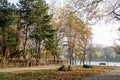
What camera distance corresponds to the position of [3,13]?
47250 mm

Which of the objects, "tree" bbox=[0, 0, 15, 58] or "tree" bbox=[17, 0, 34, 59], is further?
"tree" bbox=[17, 0, 34, 59]

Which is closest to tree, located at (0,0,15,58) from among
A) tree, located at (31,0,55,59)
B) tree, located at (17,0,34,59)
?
tree, located at (17,0,34,59)

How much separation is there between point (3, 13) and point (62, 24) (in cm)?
1776

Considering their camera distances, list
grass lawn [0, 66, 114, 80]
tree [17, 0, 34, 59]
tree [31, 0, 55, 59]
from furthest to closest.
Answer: tree [31, 0, 55, 59] < tree [17, 0, 34, 59] < grass lawn [0, 66, 114, 80]

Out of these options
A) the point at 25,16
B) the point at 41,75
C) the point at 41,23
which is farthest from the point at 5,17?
the point at 41,75

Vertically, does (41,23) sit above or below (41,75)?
above

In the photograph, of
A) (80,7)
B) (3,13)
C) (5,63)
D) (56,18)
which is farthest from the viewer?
(56,18)

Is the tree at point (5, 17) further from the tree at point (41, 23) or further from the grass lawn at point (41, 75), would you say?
Answer: the grass lawn at point (41, 75)

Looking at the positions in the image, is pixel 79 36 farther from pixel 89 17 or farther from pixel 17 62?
pixel 89 17

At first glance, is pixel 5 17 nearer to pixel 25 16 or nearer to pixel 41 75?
pixel 25 16

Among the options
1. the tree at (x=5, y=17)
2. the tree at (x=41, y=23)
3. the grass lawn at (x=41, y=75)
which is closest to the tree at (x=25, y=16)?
the tree at (x=41, y=23)

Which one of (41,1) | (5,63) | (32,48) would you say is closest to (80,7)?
(5,63)

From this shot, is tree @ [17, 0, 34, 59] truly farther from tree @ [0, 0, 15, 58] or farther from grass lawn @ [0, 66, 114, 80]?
grass lawn @ [0, 66, 114, 80]

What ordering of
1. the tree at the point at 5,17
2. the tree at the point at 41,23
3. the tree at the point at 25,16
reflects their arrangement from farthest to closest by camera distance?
the tree at the point at 41,23, the tree at the point at 25,16, the tree at the point at 5,17
